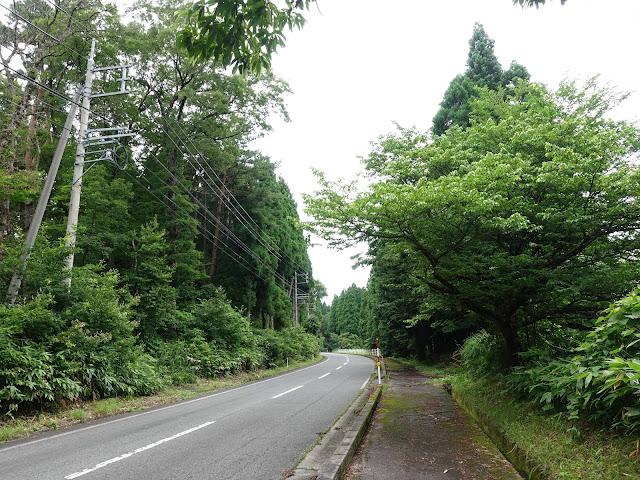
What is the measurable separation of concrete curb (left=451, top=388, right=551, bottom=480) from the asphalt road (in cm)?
259

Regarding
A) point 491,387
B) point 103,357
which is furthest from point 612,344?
point 103,357

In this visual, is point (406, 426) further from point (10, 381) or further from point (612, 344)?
point (10, 381)

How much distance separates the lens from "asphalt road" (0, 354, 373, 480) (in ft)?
14.0

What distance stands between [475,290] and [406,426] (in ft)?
9.34

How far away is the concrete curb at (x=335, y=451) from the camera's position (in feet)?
12.2

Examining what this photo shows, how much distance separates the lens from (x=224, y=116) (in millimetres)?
20375

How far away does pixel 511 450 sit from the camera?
441 cm

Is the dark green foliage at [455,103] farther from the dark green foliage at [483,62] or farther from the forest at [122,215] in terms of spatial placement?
the forest at [122,215]

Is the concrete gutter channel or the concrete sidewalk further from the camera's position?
the concrete sidewalk

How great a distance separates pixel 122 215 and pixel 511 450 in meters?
15.4

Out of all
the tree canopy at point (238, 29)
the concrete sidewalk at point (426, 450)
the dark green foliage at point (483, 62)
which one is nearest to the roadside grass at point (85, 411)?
the concrete sidewalk at point (426, 450)

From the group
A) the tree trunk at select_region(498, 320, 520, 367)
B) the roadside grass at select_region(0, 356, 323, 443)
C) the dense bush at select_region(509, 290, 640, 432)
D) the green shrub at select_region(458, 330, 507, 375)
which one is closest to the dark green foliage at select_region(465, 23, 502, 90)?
the green shrub at select_region(458, 330, 507, 375)

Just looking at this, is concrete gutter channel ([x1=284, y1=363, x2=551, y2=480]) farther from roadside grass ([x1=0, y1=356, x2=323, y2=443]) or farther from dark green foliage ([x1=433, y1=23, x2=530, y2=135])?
dark green foliage ([x1=433, y1=23, x2=530, y2=135])

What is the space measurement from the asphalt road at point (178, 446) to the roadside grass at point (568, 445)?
274 cm
